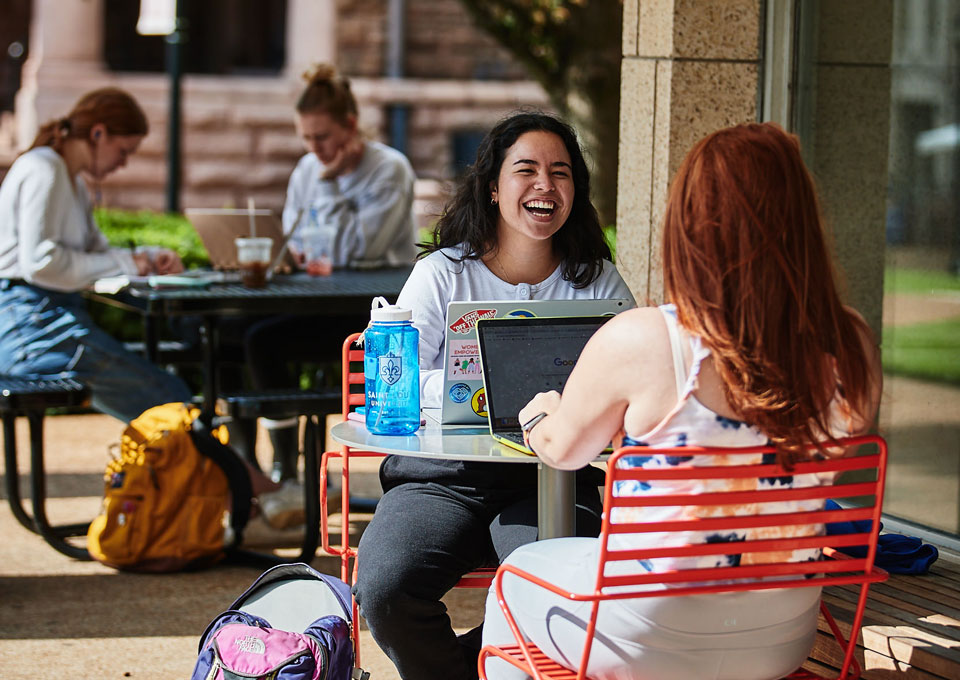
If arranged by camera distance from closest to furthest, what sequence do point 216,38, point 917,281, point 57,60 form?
point 917,281
point 57,60
point 216,38

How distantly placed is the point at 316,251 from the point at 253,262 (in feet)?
2.59

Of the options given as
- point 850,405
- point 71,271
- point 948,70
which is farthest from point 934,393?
point 71,271

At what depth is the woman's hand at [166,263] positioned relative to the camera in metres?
5.80

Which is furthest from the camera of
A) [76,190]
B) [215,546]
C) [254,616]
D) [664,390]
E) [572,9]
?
[572,9]

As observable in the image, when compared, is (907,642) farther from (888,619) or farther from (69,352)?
(69,352)

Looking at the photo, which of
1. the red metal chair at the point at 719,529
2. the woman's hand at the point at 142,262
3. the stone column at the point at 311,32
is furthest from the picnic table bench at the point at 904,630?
the stone column at the point at 311,32

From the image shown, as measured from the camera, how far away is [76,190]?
5531 millimetres

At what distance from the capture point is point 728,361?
2289mm

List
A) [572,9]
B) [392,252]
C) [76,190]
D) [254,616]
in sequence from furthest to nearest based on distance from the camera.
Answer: [572,9], [392,252], [76,190], [254,616]

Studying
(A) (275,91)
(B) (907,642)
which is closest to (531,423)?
(B) (907,642)

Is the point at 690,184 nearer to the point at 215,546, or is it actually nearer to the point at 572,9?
the point at 215,546

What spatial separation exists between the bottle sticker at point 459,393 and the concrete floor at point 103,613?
4.09 feet

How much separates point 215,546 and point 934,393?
9.68 ft

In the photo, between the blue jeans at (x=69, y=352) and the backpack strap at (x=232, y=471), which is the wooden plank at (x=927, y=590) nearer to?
the backpack strap at (x=232, y=471)
